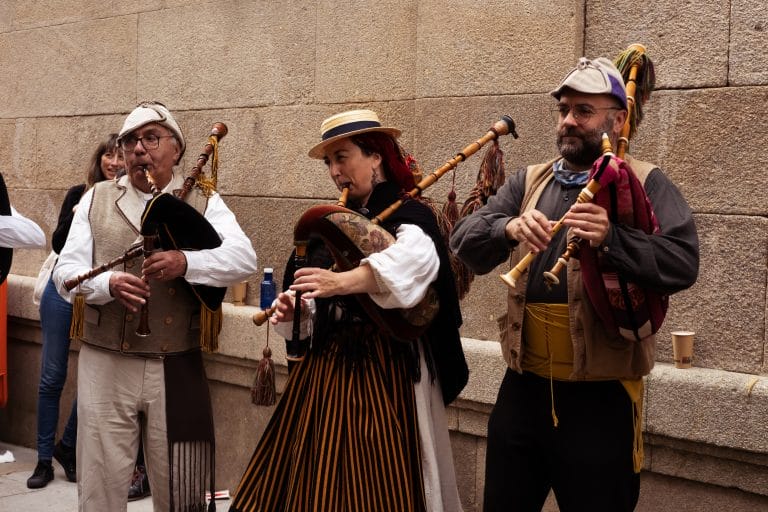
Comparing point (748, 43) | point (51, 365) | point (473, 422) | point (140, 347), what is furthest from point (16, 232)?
point (748, 43)

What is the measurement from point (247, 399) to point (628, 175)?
3468 millimetres

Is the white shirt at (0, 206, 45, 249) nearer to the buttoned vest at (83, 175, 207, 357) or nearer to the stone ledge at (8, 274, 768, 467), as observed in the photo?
the buttoned vest at (83, 175, 207, 357)

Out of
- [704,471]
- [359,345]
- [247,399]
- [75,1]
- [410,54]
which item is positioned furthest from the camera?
[75,1]

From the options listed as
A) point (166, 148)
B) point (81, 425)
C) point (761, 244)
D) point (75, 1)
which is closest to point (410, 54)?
point (166, 148)

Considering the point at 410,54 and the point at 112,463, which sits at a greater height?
the point at 410,54

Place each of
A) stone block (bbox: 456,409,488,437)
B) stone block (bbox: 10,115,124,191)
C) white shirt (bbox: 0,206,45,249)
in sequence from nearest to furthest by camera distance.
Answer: stone block (bbox: 456,409,488,437), white shirt (bbox: 0,206,45,249), stone block (bbox: 10,115,124,191)

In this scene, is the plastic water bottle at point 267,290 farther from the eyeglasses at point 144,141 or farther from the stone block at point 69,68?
the stone block at point 69,68

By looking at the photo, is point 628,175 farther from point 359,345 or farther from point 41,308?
point 41,308

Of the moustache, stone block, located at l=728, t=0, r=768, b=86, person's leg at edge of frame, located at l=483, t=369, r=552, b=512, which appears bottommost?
person's leg at edge of frame, located at l=483, t=369, r=552, b=512

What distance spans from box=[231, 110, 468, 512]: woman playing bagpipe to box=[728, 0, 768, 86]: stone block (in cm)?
148

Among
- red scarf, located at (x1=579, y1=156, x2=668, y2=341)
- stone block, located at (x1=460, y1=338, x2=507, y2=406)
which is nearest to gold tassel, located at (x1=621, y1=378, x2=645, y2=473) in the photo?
red scarf, located at (x1=579, y1=156, x2=668, y2=341)

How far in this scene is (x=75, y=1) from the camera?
7.17 m

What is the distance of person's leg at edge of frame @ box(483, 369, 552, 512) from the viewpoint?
3361 millimetres

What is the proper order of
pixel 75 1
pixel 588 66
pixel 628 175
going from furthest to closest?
1. pixel 75 1
2. pixel 588 66
3. pixel 628 175
